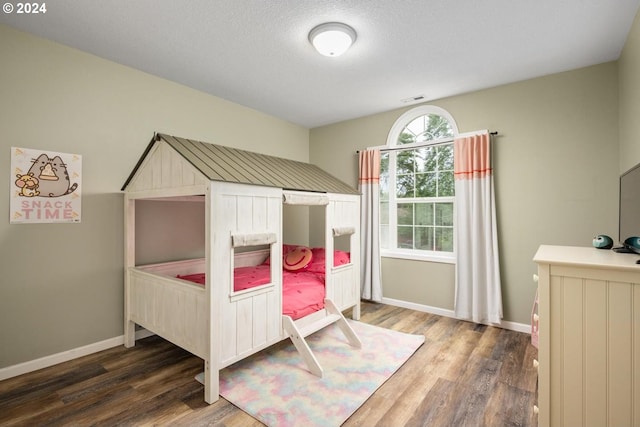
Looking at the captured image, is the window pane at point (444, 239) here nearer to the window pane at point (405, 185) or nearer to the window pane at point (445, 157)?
the window pane at point (405, 185)

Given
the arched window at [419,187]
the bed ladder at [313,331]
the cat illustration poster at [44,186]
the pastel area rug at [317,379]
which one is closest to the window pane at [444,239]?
the arched window at [419,187]

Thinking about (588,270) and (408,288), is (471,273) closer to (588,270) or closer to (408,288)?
(408,288)

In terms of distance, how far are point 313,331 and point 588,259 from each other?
2036mm

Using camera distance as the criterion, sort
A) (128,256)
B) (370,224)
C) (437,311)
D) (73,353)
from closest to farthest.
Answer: (73,353) < (128,256) < (437,311) < (370,224)

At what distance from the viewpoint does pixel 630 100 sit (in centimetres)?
239

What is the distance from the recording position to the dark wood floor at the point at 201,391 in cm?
187

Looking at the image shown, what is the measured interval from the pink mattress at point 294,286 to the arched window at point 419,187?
145cm

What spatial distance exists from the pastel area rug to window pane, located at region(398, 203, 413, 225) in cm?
159

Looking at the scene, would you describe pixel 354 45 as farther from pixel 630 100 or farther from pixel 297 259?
pixel 297 259

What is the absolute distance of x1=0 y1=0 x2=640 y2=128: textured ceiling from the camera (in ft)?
6.77

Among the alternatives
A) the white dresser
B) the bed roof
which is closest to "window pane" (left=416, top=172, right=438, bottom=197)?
the bed roof

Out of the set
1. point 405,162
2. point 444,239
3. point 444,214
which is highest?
point 405,162

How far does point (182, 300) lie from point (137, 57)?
224 centimetres

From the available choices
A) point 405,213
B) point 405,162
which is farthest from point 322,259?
point 405,162
